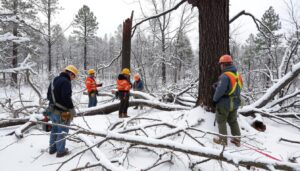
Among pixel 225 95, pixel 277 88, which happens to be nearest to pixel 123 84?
pixel 225 95

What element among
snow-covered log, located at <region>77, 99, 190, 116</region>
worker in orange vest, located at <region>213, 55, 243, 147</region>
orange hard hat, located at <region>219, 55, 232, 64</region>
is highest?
orange hard hat, located at <region>219, 55, 232, 64</region>

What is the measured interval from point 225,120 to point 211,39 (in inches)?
60.4

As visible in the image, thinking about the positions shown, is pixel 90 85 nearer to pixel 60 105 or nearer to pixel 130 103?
pixel 130 103

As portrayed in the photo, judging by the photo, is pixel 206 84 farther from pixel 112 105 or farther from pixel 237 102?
pixel 112 105

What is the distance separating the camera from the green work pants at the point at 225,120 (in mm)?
3652

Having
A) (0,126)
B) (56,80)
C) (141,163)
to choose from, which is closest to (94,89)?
(0,126)

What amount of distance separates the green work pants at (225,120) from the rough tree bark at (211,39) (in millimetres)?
343

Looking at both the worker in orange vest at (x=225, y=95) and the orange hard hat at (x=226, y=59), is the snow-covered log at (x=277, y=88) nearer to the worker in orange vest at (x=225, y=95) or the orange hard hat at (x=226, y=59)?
the worker in orange vest at (x=225, y=95)

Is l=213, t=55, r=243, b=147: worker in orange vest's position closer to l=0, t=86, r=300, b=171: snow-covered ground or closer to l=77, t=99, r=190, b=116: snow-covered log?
l=0, t=86, r=300, b=171: snow-covered ground

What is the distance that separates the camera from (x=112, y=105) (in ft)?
22.0

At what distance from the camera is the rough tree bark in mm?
3943

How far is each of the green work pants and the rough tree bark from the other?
343 mm

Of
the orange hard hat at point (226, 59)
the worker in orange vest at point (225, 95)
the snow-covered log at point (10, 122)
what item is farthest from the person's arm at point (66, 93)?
the orange hard hat at point (226, 59)

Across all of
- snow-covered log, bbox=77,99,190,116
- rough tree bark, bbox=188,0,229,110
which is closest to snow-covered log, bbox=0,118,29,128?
snow-covered log, bbox=77,99,190,116
